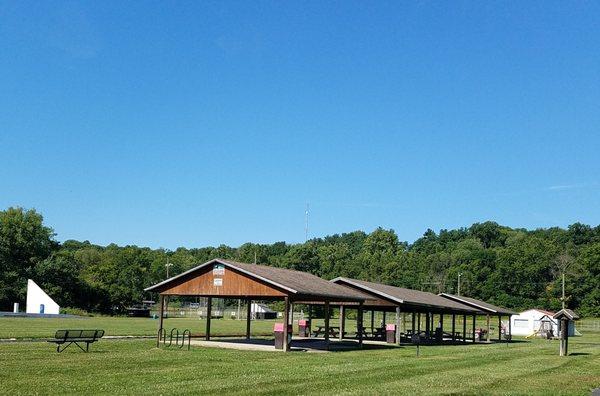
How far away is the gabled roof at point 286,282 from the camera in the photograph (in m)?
28.9

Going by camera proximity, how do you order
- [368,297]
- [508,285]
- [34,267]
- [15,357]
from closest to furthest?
[15,357] → [368,297] → [34,267] → [508,285]

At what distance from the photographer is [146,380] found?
53.3ft

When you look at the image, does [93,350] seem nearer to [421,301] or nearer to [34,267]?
[421,301]

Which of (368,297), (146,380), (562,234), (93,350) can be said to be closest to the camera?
(146,380)

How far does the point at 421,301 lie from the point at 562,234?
10626 cm

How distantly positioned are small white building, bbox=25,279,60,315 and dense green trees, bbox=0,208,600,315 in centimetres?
455

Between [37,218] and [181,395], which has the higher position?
[37,218]

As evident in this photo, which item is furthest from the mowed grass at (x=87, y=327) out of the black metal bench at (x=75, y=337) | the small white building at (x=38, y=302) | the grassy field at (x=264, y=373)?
the small white building at (x=38, y=302)

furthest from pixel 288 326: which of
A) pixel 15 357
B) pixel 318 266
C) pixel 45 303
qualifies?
pixel 318 266

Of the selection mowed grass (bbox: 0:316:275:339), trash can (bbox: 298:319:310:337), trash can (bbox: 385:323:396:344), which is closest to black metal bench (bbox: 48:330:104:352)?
mowed grass (bbox: 0:316:275:339)

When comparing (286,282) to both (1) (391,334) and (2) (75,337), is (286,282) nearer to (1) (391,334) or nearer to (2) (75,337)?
(2) (75,337)

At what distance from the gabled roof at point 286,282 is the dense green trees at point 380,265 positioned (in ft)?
177

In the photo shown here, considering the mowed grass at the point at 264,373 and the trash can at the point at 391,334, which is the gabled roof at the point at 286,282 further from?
the trash can at the point at 391,334

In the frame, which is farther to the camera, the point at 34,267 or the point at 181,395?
the point at 34,267
